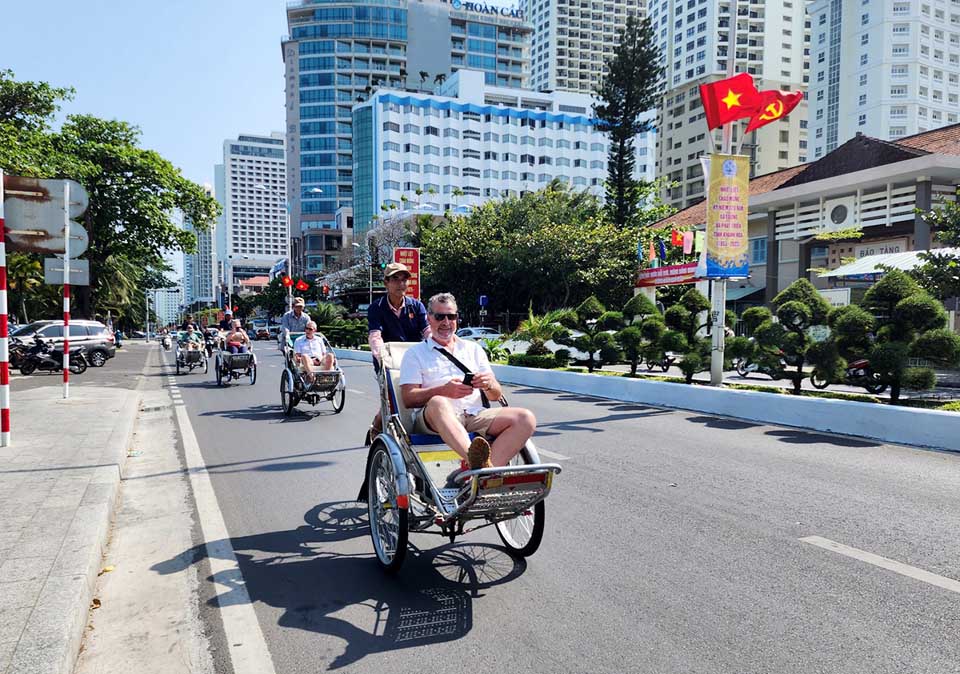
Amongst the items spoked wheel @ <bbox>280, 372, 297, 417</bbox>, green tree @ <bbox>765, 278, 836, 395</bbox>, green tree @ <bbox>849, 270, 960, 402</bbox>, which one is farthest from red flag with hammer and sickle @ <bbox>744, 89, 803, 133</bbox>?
spoked wheel @ <bbox>280, 372, 297, 417</bbox>

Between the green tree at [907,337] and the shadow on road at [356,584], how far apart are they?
7.79m

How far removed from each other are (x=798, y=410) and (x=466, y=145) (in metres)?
95.8

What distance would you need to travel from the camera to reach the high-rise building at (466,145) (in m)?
93.7

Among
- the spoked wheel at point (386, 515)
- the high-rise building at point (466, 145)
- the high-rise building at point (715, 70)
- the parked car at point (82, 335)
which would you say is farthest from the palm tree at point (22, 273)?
the high-rise building at point (715, 70)

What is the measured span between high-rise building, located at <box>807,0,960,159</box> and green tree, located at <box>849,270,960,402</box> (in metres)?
88.8

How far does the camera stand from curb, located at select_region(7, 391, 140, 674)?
2.88 meters

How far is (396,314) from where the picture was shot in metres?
5.92

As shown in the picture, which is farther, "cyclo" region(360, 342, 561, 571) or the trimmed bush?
the trimmed bush

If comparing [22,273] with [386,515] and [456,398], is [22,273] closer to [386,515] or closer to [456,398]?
[386,515]

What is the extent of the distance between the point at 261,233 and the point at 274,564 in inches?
7758

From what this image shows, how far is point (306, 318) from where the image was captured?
12.6 m

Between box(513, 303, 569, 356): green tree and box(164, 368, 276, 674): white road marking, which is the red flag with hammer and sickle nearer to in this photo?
box(513, 303, 569, 356): green tree

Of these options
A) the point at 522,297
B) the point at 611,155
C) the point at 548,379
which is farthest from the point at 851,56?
the point at 548,379

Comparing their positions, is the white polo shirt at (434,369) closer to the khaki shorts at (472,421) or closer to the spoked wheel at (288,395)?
the khaki shorts at (472,421)
